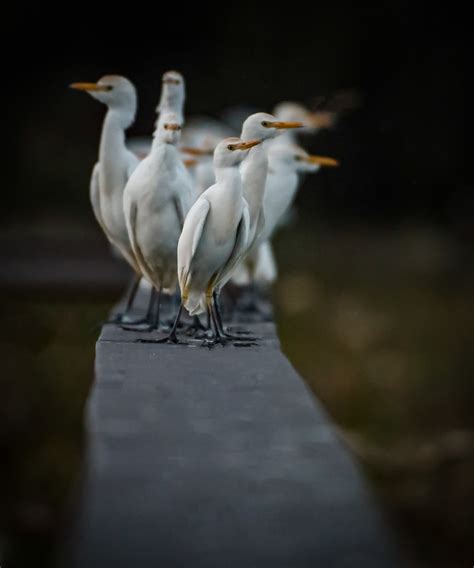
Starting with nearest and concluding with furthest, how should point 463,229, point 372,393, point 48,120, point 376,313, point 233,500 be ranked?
point 233,500
point 372,393
point 376,313
point 463,229
point 48,120

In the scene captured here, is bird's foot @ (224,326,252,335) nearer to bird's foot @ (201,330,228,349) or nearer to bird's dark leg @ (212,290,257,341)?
bird's dark leg @ (212,290,257,341)

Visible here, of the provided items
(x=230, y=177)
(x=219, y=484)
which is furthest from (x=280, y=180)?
(x=219, y=484)

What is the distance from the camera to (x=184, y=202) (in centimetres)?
386

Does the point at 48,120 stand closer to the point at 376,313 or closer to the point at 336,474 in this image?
the point at 376,313

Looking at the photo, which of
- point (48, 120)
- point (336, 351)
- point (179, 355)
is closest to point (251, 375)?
point (179, 355)

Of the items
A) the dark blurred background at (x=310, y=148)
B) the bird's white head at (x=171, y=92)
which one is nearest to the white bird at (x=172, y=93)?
the bird's white head at (x=171, y=92)

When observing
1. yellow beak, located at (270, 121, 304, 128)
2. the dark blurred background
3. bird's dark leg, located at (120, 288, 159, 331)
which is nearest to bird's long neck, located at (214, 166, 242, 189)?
yellow beak, located at (270, 121, 304, 128)

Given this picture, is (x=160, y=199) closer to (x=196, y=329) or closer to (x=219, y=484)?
(x=196, y=329)

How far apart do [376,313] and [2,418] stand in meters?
3.47

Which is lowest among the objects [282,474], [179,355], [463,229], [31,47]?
[463,229]

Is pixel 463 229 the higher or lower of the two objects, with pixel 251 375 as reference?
lower

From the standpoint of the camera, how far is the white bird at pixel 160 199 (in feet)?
12.4

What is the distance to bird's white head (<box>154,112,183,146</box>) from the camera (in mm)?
3760

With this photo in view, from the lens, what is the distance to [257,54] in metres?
15.0
